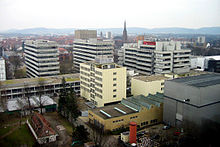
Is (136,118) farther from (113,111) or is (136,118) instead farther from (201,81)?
(201,81)

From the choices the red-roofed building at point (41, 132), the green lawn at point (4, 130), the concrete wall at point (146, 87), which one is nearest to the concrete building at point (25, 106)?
the green lawn at point (4, 130)

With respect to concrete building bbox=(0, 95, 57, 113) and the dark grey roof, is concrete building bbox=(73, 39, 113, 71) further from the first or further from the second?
the dark grey roof

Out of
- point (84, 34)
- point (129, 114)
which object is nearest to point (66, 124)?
point (129, 114)

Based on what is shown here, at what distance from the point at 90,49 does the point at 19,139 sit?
2694 centimetres

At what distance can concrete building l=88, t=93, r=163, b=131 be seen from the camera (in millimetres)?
18578

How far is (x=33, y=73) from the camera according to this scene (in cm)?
3700

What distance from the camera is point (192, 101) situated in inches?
655

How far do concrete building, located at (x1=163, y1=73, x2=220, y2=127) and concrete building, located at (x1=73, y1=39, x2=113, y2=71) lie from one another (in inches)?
918

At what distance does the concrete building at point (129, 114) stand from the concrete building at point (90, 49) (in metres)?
20.5

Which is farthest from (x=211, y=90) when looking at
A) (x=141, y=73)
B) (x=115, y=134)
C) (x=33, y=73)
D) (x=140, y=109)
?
(x=33, y=73)

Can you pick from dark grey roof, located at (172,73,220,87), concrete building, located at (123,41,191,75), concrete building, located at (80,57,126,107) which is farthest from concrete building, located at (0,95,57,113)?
concrete building, located at (123,41,191,75)

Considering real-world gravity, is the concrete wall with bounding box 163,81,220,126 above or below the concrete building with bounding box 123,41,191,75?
below

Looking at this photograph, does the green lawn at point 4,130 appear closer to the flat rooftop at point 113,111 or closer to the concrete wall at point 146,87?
the flat rooftop at point 113,111

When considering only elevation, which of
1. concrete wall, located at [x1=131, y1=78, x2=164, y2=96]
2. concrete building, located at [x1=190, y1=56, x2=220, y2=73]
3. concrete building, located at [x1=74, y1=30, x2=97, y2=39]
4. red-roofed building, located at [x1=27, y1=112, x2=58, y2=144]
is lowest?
red-roofed building, located at [x1=27, y1=112, x2=58, y2=144]
